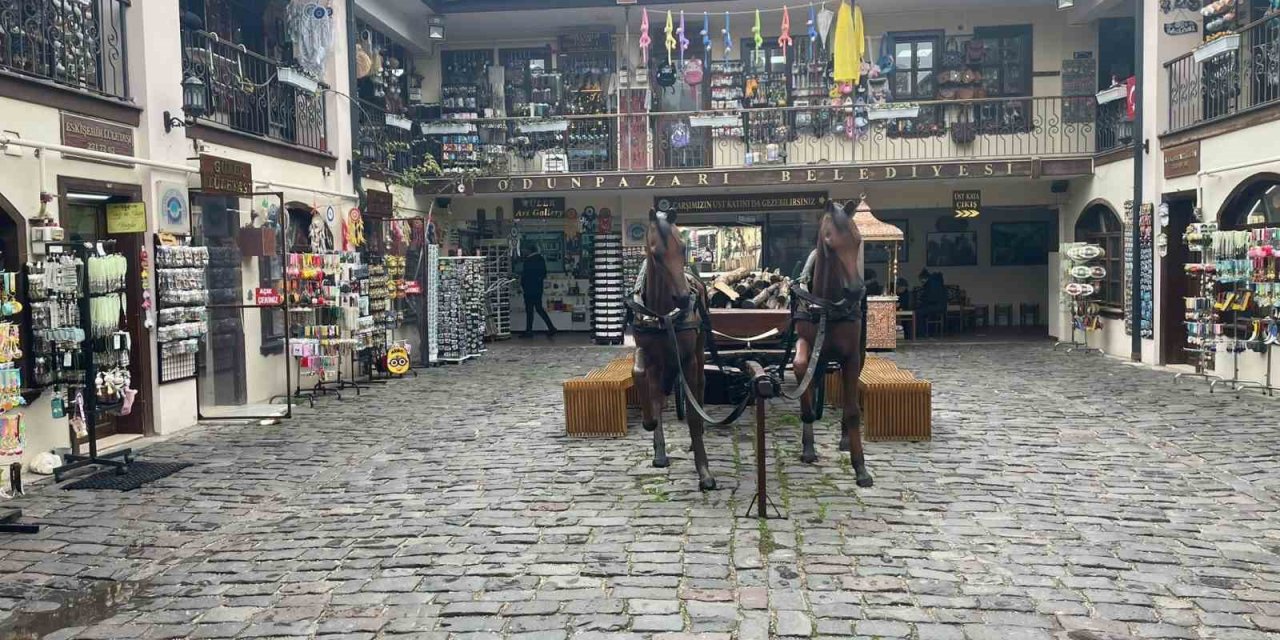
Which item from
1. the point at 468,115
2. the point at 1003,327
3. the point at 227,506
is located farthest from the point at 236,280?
the point at 1003,327

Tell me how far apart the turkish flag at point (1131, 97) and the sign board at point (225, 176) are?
1243 centimetres

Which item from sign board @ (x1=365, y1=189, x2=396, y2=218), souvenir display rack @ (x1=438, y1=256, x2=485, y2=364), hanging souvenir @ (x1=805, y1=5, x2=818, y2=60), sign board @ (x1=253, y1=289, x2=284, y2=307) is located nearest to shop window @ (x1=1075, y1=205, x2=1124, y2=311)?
hanging souvenir @ (x1=805, y1=5, x2=818, y2=60)

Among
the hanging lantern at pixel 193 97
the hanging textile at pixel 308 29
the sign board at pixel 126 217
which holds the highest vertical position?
the hanging textile at pixel 308 29

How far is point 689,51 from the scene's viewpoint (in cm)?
1853

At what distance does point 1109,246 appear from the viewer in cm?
1582

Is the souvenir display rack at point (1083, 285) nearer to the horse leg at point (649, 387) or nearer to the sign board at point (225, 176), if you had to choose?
the horse leg at point (649, 387)

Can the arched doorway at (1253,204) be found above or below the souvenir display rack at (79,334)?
above

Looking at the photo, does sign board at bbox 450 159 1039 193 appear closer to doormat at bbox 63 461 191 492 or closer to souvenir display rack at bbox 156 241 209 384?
souvenir display rack at bbox 156 241 209 384

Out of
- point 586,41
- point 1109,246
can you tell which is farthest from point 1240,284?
point 586,41

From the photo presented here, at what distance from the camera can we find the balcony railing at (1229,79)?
11742 mm

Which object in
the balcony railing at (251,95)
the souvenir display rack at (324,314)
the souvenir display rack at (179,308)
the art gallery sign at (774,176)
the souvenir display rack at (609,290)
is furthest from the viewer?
the souvenir display rack at (609,290)

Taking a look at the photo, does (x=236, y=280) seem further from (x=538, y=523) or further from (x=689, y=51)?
(x=689, y=51)

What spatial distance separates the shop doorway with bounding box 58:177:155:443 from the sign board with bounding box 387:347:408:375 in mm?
4693

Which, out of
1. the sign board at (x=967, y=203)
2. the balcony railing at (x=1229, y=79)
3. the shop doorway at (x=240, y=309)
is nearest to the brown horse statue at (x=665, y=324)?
the shop doorway at (x=240, y=309)
